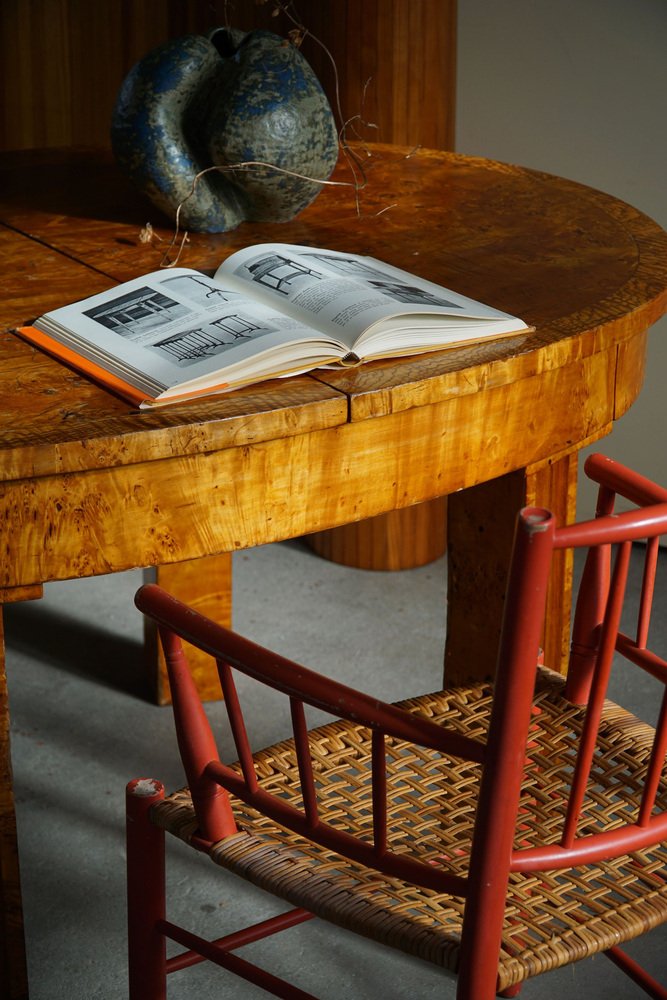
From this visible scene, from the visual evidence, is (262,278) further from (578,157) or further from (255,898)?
(578,157)

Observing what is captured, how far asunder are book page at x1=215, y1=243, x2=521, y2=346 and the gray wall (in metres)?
1.22

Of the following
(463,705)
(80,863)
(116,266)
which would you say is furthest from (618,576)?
(80,863)

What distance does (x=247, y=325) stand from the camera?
1.32 meters

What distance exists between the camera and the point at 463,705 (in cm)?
139

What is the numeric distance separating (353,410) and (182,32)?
1953mm

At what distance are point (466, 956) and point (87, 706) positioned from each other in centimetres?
140

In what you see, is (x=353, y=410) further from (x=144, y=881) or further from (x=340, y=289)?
(x=144, y=881)

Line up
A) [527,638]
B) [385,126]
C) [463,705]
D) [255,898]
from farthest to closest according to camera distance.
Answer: [385,126] < [255,898] < [463,705] < [527,638]

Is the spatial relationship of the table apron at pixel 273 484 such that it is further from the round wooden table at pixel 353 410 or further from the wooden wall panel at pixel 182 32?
the wooden wall panel at pixel 182 32

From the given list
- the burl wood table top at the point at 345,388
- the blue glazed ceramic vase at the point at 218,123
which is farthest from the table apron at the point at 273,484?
the blue glazed ceramic vase at the point at 218,123

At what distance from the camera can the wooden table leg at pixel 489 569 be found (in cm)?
168

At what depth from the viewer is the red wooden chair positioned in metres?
0.92

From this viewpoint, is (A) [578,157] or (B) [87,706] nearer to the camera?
(B) [87,706]

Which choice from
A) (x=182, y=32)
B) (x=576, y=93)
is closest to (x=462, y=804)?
(x=576, y=93)
